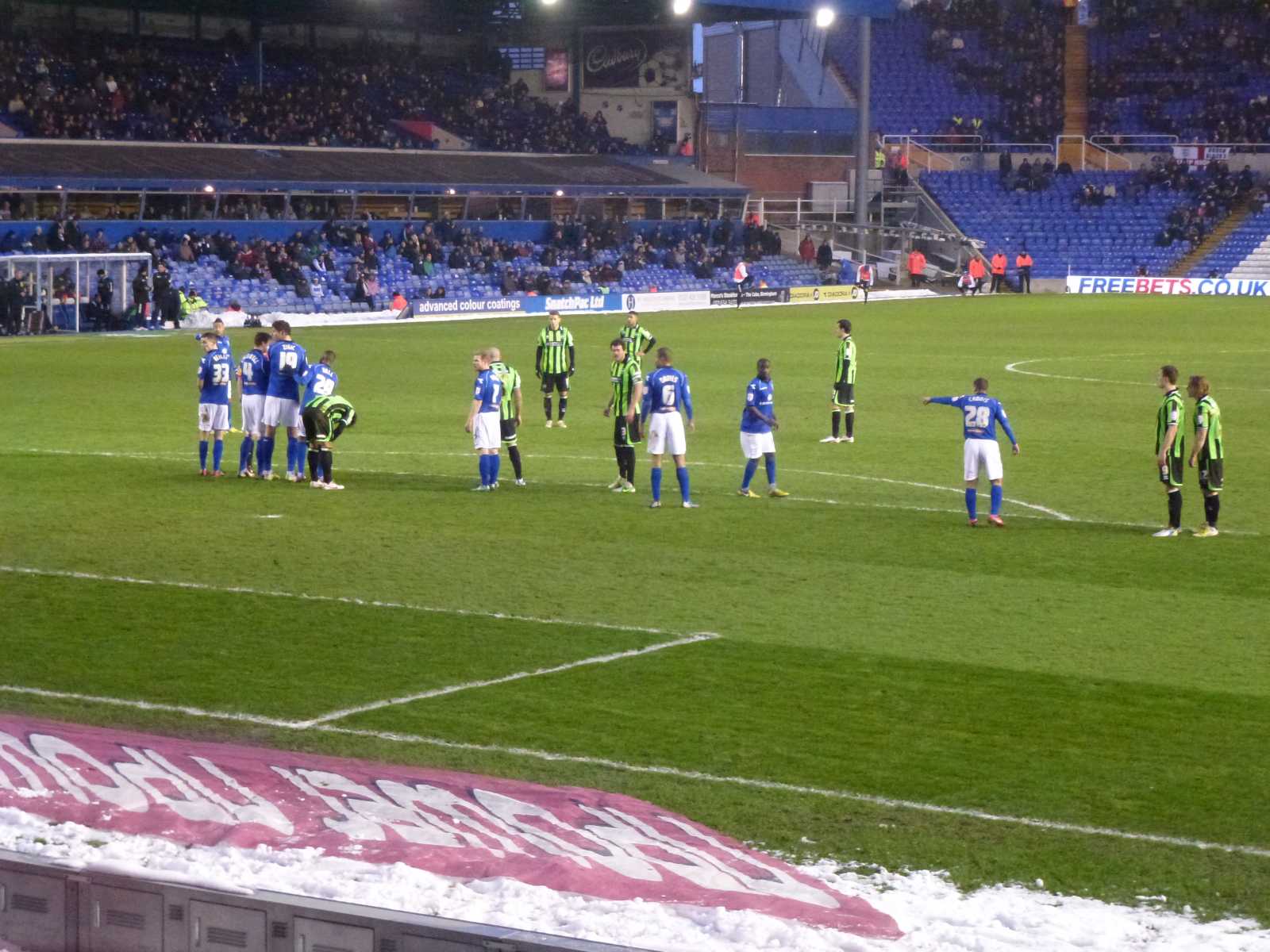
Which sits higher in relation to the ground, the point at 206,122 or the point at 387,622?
the point at 206,122

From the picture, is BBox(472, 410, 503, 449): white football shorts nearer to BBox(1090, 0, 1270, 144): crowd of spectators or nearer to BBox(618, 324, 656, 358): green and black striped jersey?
BBox(618, 324, 656, 358): green and black striped jersey

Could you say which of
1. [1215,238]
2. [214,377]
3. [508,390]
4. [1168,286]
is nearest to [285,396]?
[214,377]

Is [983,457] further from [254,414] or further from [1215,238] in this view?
[1215,238]

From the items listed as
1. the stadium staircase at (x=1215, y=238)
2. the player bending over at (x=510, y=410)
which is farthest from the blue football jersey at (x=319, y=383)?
the stadium staircase at (x=1215, y=238)

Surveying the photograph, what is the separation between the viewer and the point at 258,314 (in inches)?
1938

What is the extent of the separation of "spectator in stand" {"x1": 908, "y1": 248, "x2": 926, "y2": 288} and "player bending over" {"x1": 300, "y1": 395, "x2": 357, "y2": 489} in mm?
51532

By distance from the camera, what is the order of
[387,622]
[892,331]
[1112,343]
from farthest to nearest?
1. [892,331]
2. [1112,343]
3. [387,622]

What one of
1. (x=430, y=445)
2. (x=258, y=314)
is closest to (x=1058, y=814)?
(x=430, y=445)

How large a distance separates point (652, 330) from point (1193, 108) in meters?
41.0

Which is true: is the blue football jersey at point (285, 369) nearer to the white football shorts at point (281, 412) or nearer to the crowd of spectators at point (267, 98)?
the white football shorts at point (281, 412)

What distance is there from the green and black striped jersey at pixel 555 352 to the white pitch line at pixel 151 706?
16.0 meters

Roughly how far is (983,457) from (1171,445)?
1.88 m

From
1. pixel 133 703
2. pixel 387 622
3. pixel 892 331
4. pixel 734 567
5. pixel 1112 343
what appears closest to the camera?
pixel 133 703

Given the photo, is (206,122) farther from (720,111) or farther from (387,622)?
(387,622)
